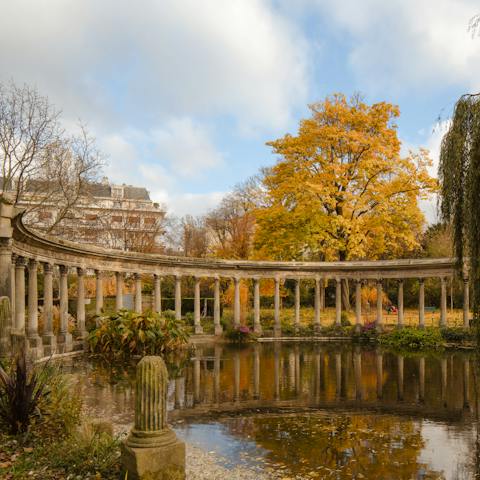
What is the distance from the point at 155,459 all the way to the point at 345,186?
30787 millimetres

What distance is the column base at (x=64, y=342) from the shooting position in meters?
23.8

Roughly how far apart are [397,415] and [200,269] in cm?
2217

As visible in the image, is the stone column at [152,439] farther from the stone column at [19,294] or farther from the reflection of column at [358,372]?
the stone column at [19,294]

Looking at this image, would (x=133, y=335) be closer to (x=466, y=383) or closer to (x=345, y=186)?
(x=466, y=383)

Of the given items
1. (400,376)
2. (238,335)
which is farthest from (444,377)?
(238,335)

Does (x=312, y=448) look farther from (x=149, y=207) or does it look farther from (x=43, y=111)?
(x=149, y=207)

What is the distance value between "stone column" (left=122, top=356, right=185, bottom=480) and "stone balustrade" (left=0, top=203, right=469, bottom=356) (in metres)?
4.96

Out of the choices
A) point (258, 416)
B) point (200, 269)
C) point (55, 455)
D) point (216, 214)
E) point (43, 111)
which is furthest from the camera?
point (216, 214)

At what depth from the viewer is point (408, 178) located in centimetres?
3519

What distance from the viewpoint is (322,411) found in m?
13.2

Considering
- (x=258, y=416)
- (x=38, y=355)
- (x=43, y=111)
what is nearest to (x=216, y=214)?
(x=43, y=111)

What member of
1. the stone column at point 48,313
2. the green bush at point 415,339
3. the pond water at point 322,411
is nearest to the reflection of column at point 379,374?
the pond water at point 322,411

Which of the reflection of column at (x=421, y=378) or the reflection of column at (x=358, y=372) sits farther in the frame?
the reflection of column at (x=358, y=372)

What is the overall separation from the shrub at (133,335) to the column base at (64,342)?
1.18 m
